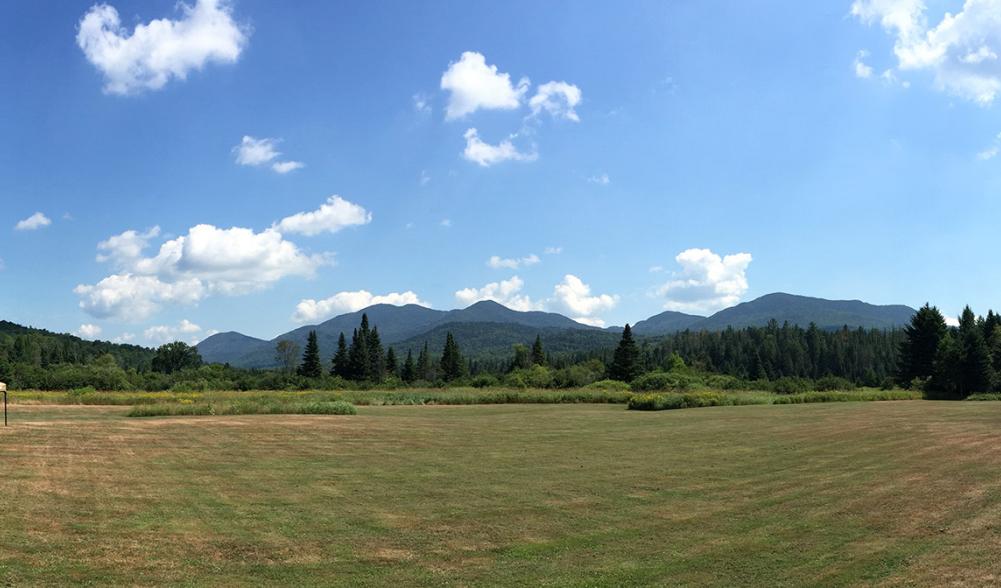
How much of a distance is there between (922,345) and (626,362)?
36.1 m

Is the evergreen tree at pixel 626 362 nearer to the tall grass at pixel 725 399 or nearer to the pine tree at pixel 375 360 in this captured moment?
the tall grass at pixel 725 399

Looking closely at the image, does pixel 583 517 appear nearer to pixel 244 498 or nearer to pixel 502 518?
pixel 502 518

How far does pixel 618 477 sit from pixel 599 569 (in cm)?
785

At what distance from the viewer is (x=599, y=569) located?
1012cm

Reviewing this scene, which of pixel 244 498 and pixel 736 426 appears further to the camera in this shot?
pixel 736 426

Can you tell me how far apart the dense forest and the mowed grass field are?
52528mm

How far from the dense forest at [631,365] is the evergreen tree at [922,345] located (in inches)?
4.7

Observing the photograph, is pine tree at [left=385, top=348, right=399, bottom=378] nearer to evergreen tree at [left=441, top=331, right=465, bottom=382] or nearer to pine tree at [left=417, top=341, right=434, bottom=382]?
pine tree at [left=417, top=341, right=434, bottom=382]

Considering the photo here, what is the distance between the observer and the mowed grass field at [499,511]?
9891mm

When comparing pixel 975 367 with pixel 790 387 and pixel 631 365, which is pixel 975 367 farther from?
pixel 631 365

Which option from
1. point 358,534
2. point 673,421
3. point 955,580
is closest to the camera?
point 955,580

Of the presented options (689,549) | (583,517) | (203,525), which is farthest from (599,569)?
(203,525)

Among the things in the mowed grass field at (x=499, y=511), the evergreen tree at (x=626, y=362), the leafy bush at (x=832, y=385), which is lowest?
the leafy bush at (x=832, y=385)

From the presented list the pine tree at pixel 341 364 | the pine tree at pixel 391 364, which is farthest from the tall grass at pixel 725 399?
the pine tree at pixel 391 364
